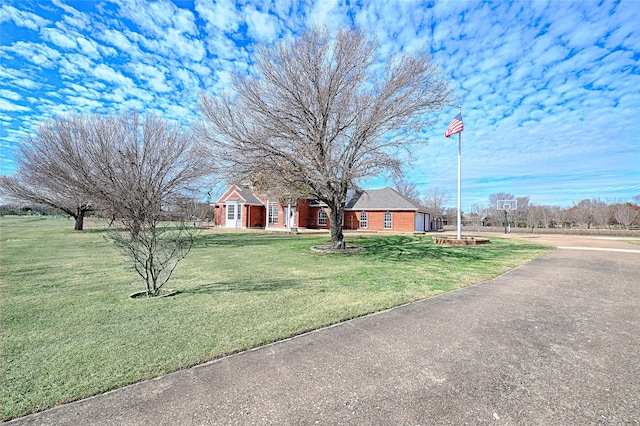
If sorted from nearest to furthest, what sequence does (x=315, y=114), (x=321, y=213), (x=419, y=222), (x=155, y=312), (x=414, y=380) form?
(x=414, y=380), (x=155, y=312), (x=315, y=114), (x=419, y=222), (x=321, y=213)

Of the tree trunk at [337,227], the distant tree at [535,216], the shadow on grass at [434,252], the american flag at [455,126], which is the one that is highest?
the american flag at [455,126]

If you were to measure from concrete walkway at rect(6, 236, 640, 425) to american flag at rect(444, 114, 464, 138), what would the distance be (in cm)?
1383

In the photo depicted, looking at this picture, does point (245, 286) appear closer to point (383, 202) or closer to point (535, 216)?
point (383, 202)

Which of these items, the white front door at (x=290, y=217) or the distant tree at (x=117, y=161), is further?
the white front door at (x=290, y=217)

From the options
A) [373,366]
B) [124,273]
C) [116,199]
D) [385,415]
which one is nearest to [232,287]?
[124,273]

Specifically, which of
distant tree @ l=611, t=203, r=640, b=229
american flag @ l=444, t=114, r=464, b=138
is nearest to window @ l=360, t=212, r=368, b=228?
american flag @ l=444, t=114, r=464, b=138

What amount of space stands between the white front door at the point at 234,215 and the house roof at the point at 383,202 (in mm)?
11812

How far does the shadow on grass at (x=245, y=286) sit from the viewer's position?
20.3 ft

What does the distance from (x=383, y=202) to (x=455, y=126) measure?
537 inches

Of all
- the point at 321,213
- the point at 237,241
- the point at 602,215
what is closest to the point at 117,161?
the point at 237,241

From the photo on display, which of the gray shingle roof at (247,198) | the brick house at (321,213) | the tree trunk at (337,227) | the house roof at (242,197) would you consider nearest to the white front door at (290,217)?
the brick house at (321,213)

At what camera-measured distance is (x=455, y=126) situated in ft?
55.1

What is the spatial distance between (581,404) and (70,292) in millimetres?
8012

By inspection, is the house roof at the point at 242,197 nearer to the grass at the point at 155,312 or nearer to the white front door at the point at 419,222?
the white front door at the point at 419,222
